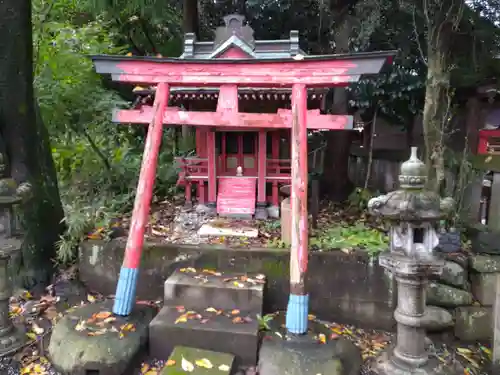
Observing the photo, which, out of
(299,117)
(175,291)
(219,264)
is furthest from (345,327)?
(299,117)

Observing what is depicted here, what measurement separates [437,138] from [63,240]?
713 centimetres

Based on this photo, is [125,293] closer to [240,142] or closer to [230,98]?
[230,98]

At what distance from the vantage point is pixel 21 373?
4629 mm

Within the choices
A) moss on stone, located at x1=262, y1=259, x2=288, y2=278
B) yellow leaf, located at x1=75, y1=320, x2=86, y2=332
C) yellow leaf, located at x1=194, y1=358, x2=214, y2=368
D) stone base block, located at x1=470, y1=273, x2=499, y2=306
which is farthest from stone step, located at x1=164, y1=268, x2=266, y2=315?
stone base block, located at x1=470, y1=273, x2=499, y2=306

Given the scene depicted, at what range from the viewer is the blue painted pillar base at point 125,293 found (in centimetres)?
518

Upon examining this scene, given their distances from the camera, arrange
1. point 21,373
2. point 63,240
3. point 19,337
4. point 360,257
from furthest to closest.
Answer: point 63,240 < point 360,257 < point 19,337 < point 21,373

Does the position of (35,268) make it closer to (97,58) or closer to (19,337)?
(19,337)

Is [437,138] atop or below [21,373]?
atop

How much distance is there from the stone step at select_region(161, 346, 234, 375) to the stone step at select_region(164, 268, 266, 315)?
2.79ft

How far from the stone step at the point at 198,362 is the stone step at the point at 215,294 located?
0.85 meters

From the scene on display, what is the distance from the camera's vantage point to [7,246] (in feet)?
15.5

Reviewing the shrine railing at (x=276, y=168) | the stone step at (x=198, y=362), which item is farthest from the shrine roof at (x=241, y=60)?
the stone step at (x=198, y=362)

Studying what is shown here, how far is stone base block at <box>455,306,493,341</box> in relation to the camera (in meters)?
5.92

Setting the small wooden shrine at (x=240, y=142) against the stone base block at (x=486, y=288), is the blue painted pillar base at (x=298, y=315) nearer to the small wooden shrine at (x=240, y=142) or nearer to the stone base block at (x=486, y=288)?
the stone base block at (x=486, y=288)
